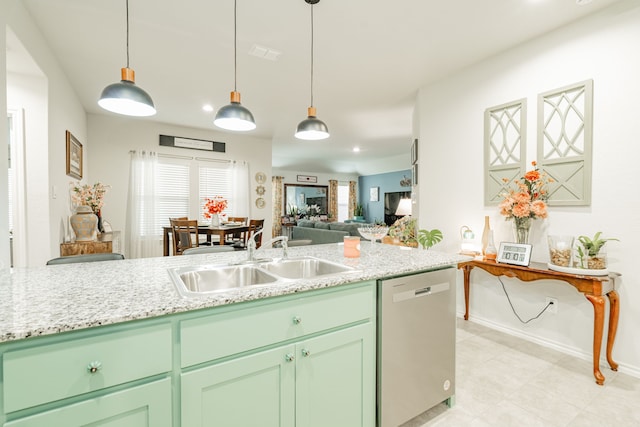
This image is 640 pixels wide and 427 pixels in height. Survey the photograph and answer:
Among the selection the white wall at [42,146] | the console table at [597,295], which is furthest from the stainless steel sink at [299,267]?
the white wall at [42,146]

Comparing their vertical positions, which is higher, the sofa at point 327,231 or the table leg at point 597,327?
the sofa at point 327,231

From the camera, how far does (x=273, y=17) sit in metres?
2.34

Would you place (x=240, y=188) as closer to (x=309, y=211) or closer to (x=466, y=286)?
(x=309, y=211)

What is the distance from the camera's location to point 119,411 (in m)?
0.90

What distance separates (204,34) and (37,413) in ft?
9.06

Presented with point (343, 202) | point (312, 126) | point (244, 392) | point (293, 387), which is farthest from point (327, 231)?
point (343, 202)

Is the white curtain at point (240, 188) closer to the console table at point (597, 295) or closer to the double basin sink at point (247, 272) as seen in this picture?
the double basin sink at point (247, 272)

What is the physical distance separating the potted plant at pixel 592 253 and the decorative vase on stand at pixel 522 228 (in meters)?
0.37

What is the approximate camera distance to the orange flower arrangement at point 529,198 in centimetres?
242

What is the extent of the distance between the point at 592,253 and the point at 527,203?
0.55 metres

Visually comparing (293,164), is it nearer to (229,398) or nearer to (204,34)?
(204,34)

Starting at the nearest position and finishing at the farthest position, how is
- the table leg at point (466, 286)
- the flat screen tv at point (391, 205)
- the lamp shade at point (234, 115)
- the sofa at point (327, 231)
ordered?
the lamp shade at point (234, 115) → the table leg at point (466, 286) → the sofa at point (327, 231) → the flat screen tv at point (391, 205)

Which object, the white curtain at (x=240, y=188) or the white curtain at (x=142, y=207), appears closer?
the white curtain at (x=142, y=207)

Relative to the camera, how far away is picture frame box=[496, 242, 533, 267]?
7.86 ft
